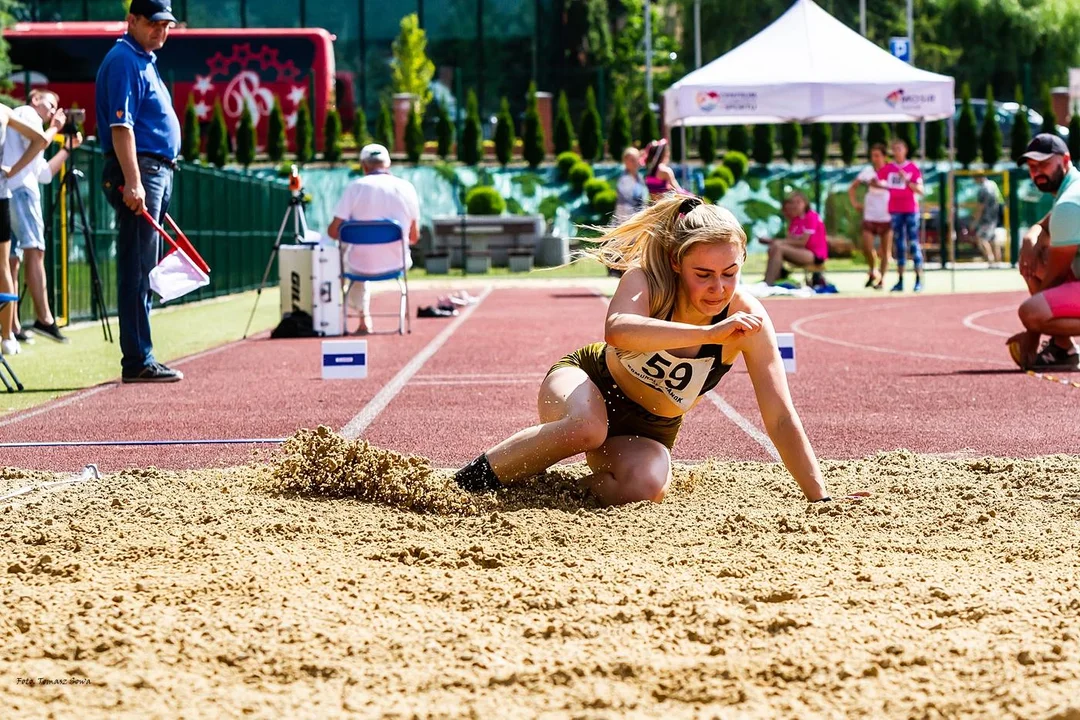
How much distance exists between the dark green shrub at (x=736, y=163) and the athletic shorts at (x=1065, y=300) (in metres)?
27.1

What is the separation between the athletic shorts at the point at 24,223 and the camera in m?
12.3

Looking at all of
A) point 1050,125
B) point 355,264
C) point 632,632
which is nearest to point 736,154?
point 1050,125

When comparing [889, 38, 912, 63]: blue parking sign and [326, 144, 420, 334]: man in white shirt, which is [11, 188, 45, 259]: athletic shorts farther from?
[889, 38, 912, 63]: blue parking sign

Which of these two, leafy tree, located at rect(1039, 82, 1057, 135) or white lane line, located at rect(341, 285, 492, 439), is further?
leafy tree, located at rect(1039, 82, 1057, 135)

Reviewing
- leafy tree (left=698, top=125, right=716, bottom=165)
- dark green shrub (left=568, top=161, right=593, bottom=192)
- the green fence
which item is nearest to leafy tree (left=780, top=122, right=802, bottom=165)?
leafy tree (left=698, top=125, right=716, bottom=165)

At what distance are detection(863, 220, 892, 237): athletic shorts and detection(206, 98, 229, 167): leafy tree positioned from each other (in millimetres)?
18749

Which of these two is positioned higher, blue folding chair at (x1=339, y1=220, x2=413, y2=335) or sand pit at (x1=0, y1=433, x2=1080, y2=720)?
blue folding chair at (x1=339, y1=220, x2=413, y2=335)

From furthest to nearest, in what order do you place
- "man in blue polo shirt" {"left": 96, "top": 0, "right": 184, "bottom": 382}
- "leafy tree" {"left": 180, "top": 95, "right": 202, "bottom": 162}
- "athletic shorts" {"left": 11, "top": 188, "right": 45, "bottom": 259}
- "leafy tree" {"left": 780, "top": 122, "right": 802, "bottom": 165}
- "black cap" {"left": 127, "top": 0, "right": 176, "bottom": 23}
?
"leafy tree" {"left": 780, "top": 122, "right": 802, "bottom": 165} → "leafy tree" {"left": 180, "top": 95, "right": 202, "bottom": 162} → "athletic shorts" {"left": 11, "top": 188, "right": 45, "bottom": 259} → "black cap" {"left": 127, "top": 0, "right": 176, "bottom": 23} → "man in blue polo shirt" {"left": 96, "top": 0, "right": 184, "bottom": 382}

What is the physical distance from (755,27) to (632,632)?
53.8 metres

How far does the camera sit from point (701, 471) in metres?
6.15

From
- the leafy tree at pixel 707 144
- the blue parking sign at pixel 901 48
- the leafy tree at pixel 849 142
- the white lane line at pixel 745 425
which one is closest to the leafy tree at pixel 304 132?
the leafy tree at pixel 707 144

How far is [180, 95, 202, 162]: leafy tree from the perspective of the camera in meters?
35.9

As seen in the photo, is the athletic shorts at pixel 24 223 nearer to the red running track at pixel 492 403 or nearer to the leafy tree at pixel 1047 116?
the red running track at pixel 492 403

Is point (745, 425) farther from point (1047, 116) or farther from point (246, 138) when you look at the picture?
point (1047, 116)
